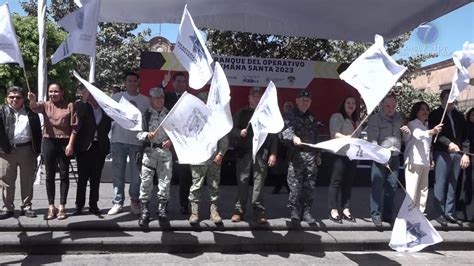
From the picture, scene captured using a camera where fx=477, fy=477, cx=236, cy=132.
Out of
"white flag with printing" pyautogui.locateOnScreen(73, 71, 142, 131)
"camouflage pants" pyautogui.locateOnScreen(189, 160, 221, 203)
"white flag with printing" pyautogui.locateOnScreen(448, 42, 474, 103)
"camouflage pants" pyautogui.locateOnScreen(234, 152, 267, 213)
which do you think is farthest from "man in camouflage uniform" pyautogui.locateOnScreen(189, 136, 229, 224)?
"white flag with printing" pyautogui.locateOnScreen(448, 42, 474, 103)

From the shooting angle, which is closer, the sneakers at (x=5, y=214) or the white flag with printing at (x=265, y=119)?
the white flag with printing at (x=265, y=119)

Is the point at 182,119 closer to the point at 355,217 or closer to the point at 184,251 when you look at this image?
the point at 184,251

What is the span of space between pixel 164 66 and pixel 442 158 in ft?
20.0

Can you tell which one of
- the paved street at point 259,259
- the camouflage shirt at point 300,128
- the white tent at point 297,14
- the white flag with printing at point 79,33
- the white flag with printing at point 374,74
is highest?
the white tent at point 297,14

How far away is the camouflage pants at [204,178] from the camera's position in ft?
20.7

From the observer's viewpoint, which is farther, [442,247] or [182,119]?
[442,247]

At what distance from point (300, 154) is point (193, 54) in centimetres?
207

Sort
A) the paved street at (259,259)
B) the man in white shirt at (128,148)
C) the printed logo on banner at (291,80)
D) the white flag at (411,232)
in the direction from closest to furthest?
the paved street at (259,259) → the white flag at (411,232) → the man in white shirt at (128,148) → the printed logo on banner at (291,80)

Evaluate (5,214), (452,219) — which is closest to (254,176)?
(452,219)

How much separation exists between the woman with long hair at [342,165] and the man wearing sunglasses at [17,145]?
4.18 m

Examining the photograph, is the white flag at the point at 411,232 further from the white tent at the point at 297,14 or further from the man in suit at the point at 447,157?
the white tent at the point at 297,14

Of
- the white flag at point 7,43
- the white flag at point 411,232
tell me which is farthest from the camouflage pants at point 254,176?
the white flag at point 7,43

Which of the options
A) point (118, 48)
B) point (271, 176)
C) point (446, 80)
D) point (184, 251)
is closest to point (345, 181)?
point (184, 251)

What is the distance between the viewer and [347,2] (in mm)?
9328
